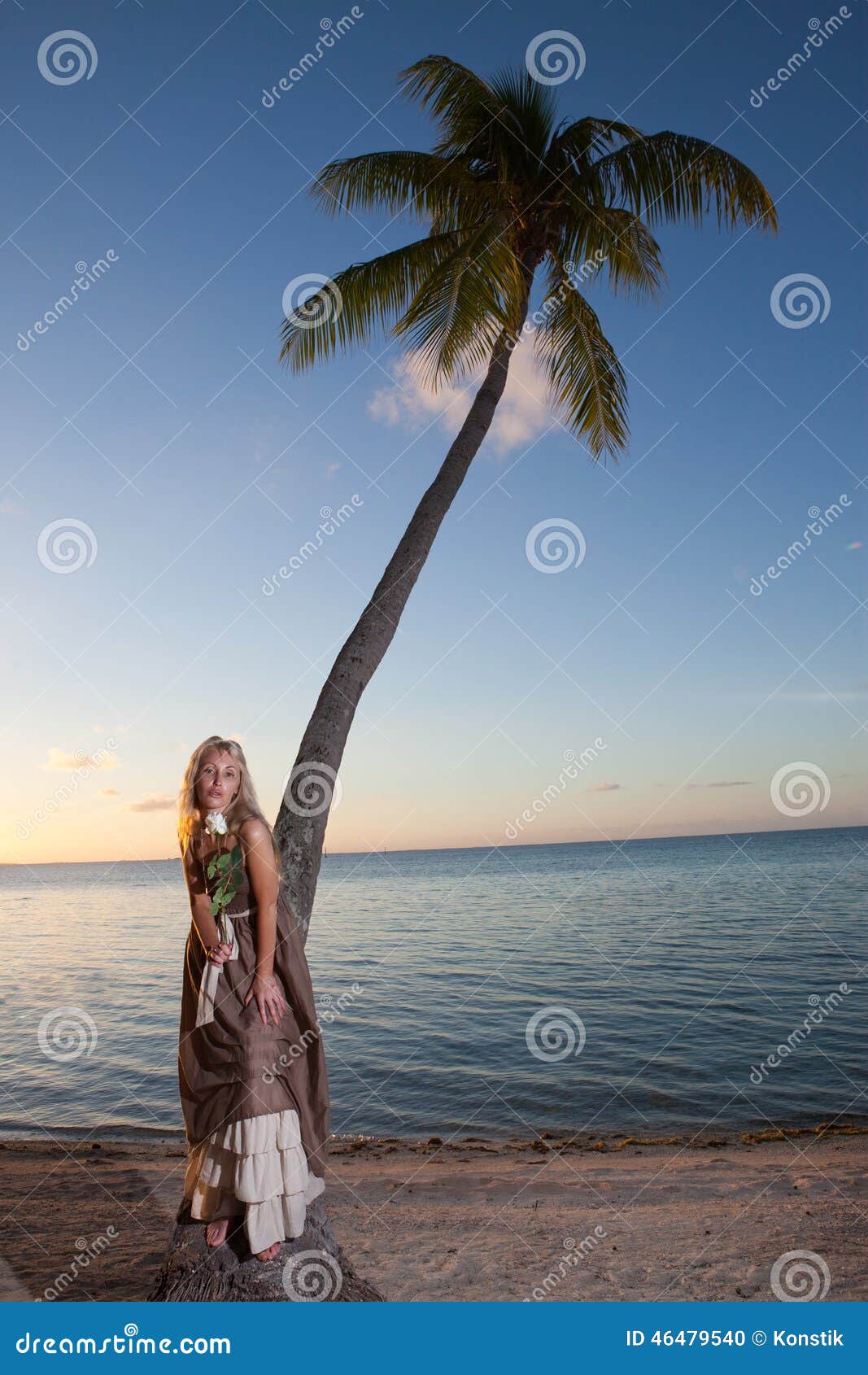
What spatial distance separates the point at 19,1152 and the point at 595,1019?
11709mm

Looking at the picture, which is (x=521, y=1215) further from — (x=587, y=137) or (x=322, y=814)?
(x=587, y=137)

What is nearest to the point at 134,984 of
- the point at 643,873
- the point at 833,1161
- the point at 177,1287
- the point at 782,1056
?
the point at 782,1056

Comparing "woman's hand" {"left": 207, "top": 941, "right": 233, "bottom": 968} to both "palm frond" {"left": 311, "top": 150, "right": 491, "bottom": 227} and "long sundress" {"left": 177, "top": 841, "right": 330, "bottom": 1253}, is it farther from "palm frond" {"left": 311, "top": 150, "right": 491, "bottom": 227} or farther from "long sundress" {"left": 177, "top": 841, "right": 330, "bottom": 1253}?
"palm frond" {"left": 311, "top": 150, "right": 491, "bottom": 227}

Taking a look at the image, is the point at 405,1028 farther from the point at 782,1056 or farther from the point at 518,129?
the point at 518,129

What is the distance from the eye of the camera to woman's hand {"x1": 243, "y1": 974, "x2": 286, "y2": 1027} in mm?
4023

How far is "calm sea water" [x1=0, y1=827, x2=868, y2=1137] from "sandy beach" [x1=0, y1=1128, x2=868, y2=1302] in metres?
1.69

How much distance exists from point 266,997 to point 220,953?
1.06 ft

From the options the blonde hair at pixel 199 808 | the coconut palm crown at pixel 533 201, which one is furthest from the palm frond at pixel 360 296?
the blonde hair at pixel 199 808

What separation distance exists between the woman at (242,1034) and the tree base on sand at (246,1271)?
0.23 feet

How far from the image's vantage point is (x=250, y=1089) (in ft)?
13.0

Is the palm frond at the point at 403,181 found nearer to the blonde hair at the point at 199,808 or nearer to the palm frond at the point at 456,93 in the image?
the palm frond at the point at 456,93

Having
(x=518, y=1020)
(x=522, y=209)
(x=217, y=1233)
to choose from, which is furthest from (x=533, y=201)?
(x=518, y=1020)

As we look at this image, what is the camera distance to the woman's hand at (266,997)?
158 inches

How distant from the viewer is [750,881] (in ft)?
191
